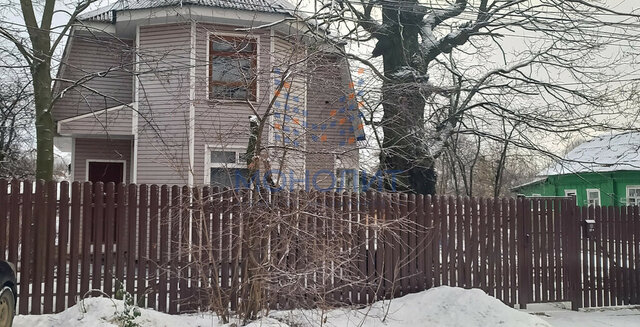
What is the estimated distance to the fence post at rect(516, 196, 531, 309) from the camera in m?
7.16

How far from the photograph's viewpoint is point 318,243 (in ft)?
19.6

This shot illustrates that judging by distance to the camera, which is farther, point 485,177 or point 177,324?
point 485,177

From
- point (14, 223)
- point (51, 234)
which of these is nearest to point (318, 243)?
point (51, 234)

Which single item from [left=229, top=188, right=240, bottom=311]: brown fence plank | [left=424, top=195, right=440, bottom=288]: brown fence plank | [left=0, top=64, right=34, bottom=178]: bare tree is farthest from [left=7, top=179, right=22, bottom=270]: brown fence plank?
[left=0, top=64, right=34, bottom=178]: bare tree

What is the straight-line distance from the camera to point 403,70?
11.1 meters

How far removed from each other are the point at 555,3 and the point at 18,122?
21.9 metres

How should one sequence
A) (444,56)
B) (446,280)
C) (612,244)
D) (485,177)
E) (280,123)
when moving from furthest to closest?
(485,177) → (444,56) → (612,244) → (446,280) → (280,123)

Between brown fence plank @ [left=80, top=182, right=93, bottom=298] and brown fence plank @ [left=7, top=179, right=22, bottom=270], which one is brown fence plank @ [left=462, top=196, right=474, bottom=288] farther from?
brown fence plank @ [left=7, top=179, right=22, bottom=270]

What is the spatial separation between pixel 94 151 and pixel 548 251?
11.5 metres

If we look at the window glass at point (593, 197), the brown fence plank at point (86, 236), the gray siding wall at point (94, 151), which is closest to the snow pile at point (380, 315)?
the brown fence plank at point (86, 236)

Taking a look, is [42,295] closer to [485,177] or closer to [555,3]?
[555,3]

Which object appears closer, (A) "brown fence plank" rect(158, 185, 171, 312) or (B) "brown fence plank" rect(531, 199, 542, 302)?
(A) "brown fence plank" rect(158, 185, 171, 312)

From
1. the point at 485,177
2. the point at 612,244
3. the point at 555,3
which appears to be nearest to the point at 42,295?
the point at 612,244

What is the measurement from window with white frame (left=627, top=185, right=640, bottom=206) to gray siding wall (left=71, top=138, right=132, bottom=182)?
65.8 ft
